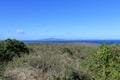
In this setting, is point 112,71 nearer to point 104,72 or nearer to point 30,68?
point 104,72

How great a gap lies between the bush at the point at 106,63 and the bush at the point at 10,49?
684 centimetres

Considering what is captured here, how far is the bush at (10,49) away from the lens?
56.0 feet

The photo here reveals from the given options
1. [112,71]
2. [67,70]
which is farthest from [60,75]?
[112,71]

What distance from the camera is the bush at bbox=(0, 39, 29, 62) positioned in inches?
672

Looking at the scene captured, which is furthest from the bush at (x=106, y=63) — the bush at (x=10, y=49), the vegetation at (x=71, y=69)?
the bush at (x=10, y=49)

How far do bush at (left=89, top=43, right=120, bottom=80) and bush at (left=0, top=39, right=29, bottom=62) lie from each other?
6841 millimetres

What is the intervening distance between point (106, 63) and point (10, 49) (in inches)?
361

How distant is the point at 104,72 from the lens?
35.4ft

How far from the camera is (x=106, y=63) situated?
1148 cm

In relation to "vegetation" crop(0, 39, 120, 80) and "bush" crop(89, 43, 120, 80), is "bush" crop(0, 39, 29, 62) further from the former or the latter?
"bush" crop(89, 43, 120, 80)

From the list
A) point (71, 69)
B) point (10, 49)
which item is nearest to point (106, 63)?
point (71, 69)

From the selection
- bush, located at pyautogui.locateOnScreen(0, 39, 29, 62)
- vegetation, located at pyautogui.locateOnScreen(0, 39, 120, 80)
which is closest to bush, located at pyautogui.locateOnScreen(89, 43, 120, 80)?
vegetation, located at pyautogui.locateOnScreen(0, 39, 120, 80)

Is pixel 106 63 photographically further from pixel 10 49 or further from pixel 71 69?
pixel 10 49

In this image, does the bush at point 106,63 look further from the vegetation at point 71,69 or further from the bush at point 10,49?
the bush at point 10,49
